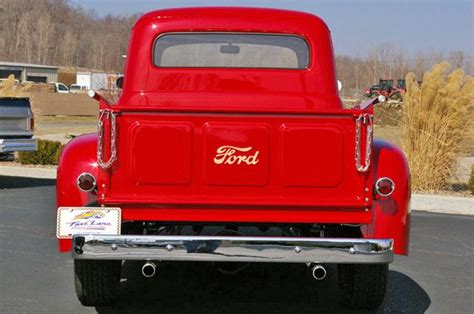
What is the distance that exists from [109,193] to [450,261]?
3.90 m

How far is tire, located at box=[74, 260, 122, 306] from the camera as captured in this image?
484 cm

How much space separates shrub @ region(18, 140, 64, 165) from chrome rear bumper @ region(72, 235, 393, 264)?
10924 millimetres

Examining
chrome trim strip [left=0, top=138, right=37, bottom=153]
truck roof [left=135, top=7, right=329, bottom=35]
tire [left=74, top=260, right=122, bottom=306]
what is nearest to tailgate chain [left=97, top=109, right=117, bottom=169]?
tire [left=74, top=260, right=122, bottom=306]

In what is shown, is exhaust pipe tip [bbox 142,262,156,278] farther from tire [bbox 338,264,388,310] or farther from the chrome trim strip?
the chrome trim strip

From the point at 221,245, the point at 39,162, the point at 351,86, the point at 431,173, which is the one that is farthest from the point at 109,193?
the point at 351,86

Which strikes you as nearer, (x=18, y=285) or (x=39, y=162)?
(x=18, y=285)

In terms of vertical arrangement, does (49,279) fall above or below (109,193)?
below

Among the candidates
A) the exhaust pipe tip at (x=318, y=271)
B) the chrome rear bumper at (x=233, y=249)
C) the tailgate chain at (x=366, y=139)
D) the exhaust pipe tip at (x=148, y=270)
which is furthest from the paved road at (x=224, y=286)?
the tailgate chain at (x=366, y=139)

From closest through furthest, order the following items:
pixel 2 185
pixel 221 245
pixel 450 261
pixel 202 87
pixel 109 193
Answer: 1. pixel 221 245
2. pixel 109 193
3. pixel 202 87
4. pixel 450 261
5. pixel 2 185

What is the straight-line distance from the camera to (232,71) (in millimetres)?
5750

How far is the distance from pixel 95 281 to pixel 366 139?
1.98 meters

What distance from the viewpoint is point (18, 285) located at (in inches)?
225

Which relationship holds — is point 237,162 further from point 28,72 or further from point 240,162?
point 28,72

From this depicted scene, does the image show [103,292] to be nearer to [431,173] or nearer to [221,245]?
[221,245]
